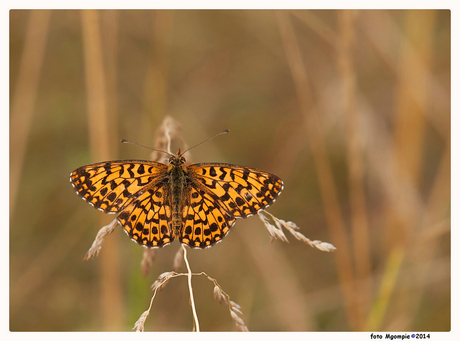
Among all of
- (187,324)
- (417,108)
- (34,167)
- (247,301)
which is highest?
(417,108)

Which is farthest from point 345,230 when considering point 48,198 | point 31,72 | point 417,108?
point 31,72

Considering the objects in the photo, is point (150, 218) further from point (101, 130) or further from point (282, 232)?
point (101, 130)

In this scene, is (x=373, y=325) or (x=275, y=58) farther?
(x=275, y=58)

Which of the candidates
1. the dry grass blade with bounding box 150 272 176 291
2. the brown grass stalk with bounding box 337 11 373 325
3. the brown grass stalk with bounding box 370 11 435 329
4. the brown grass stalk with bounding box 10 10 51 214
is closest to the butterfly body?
the dry grass blade with bounding box 150 272 176 291

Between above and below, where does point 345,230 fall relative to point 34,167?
below

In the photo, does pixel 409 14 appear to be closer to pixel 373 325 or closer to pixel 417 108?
pixel 417 108

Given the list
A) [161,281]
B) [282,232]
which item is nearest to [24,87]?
[161,281]
